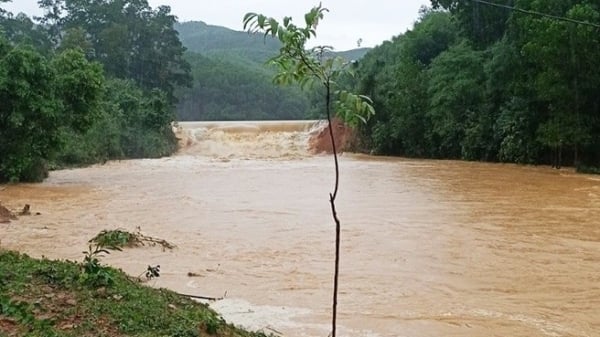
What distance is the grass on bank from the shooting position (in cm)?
325

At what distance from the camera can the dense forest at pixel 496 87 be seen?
2034cm

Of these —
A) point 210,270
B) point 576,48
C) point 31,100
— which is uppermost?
point 576,48

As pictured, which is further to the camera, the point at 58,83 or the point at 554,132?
the point at 554,132

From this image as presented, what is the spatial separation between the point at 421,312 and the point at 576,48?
1585 centimetres

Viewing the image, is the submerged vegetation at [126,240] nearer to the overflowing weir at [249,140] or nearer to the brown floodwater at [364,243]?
the brown floodwater at [364,243]

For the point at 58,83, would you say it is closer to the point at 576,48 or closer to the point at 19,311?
the point at 576,48

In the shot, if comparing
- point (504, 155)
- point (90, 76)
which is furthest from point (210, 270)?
point (504, 155)

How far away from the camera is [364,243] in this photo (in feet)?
33.1

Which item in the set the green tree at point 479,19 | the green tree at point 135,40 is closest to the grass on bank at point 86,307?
the green tree at point 479,19

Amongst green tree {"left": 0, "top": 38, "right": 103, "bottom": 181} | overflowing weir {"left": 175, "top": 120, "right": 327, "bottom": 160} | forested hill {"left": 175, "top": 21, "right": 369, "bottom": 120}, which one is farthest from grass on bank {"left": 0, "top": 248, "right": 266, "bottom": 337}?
forested hill {"left": 175, "top": 21, "right": 369, "bottom": 120}

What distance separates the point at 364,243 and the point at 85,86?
39.0 ft

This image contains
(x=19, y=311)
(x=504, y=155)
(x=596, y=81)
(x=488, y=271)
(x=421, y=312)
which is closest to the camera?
(x=19, y=311)

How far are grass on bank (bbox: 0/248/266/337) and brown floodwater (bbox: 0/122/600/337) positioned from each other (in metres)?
1.81

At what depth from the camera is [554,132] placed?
70.9 ft
